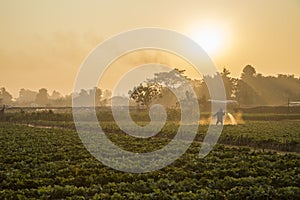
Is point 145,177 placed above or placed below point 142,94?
below

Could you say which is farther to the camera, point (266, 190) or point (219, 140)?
point (219, 140)

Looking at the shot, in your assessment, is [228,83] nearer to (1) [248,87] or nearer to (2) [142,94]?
(1) [248,87]

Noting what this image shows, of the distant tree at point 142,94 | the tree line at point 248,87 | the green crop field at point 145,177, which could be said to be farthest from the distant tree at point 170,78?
the green crop field at point 145,177

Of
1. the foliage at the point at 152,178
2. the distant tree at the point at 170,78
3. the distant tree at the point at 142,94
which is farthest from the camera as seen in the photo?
the distant tree at the point at 170,78

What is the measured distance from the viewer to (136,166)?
14641mm

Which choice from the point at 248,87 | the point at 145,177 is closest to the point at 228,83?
the point at 248,87

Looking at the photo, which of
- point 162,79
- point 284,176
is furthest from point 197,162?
point 162,79

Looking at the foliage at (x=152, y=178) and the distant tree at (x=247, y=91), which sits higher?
the distant tree at (x=247, y=91)

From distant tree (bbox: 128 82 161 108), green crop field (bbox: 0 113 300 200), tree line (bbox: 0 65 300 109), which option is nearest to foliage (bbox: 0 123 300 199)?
green crop field (bbox: 0 113 300 200)

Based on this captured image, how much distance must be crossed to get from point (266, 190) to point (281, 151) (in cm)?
1205

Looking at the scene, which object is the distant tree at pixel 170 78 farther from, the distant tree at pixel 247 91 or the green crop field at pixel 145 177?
the green crop field at pixel 145 177

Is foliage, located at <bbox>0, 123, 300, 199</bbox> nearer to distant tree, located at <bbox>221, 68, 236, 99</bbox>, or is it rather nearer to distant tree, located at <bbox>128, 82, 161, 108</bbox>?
distant tree, located at <bbox>128, 82, 161, 108</bbox>

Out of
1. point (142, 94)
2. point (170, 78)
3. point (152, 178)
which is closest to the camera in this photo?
point (152, 178)

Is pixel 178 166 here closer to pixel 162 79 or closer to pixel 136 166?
pixel 136 166
